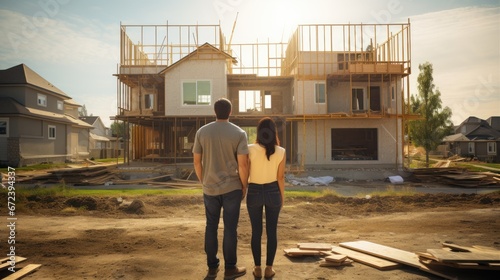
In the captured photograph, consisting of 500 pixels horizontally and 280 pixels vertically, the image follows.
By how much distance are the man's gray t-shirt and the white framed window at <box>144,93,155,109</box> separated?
23.5 m

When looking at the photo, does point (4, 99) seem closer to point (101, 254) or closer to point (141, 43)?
point (141, 43)

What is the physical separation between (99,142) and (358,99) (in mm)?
42130

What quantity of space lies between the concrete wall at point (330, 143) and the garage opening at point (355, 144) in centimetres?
49

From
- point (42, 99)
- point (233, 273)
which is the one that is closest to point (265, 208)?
point (233, 273)

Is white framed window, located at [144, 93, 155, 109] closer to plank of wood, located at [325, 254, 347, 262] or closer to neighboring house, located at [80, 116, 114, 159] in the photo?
neighboring house, located at [80, 116, 114, 159]

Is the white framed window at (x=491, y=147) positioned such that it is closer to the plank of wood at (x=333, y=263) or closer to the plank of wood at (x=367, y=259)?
the plank of wood at (x=367, y=259)

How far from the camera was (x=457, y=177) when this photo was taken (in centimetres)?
1948

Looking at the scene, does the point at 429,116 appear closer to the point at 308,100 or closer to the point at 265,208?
the point at 308,100

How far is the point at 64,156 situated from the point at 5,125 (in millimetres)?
6939

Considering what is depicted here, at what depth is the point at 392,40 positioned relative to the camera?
77.6 ft

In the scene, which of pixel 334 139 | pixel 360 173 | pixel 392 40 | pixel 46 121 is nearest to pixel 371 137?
pixel 334 139

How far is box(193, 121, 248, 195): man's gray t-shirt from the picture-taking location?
4.48 metres

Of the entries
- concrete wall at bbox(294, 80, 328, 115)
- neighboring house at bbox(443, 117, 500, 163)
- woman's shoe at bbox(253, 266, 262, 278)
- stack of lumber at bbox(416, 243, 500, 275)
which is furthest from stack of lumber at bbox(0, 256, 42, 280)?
neighboring house at bbox(443, 117, 500, 163)

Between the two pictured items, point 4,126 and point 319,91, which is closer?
point 319,91
